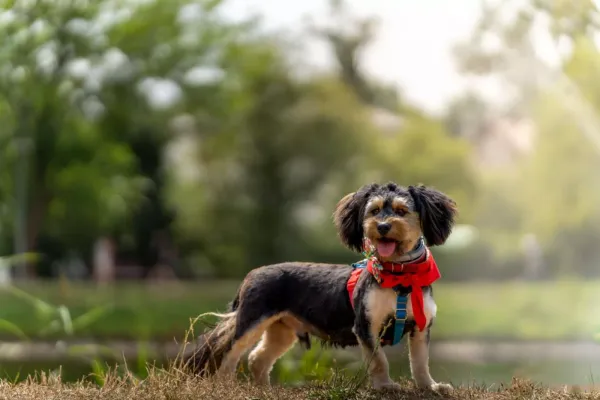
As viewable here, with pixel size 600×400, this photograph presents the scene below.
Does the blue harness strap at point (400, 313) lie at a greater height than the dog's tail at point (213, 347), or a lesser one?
greater

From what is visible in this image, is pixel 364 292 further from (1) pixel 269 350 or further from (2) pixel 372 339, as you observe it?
(1) pixel 269 350

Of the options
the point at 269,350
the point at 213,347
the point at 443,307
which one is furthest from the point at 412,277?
the point at 443,307

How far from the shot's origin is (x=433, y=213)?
16.7ft

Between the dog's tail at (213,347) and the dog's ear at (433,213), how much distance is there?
1.53 m

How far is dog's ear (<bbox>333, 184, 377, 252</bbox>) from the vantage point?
5186 millimetres

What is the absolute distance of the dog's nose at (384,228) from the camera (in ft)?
15.7

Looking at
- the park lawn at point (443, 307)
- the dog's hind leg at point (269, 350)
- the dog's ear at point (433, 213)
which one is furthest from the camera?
the park lawn at point (443, 307)

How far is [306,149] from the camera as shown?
20672mm

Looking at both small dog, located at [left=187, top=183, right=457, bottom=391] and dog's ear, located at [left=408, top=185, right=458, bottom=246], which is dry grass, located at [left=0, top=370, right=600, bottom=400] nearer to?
small dog, located at [left=187, top=183, right=457, bottom=391]

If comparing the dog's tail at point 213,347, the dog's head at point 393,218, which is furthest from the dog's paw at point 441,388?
the dog's tail at point 213,347

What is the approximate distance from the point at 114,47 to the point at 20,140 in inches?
134

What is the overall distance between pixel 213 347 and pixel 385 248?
1.65 meters

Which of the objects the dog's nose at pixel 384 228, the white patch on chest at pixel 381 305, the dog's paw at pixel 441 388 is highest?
the dog's nose at pixel 384 228

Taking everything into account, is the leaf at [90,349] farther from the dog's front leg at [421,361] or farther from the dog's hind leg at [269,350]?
the dog's front leg at [421,361]
